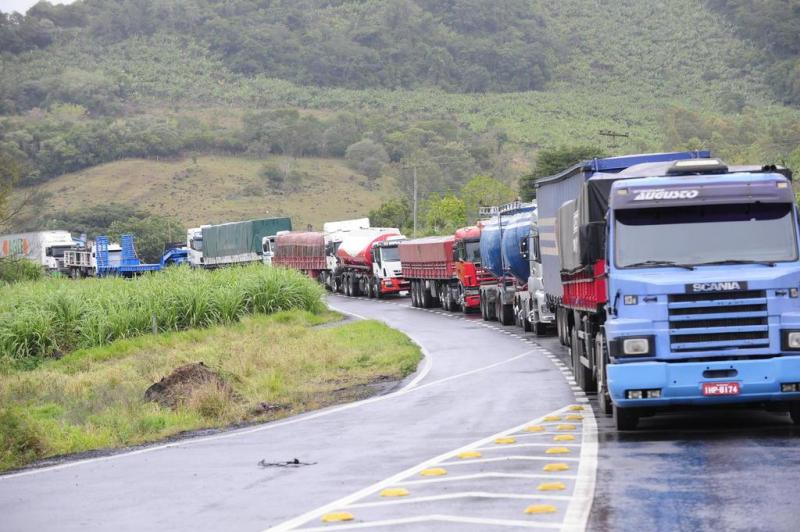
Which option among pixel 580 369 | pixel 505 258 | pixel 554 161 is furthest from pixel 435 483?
pixel 554 161

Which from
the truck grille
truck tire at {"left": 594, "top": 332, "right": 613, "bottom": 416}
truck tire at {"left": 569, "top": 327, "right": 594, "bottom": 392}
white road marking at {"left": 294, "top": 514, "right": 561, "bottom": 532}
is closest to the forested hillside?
truck tire at {"left": 569, "top": 327, "right": 594, "bottom": 392}

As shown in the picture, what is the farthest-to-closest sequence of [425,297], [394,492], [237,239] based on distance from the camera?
[237,239] → [425,297] → [394,492]

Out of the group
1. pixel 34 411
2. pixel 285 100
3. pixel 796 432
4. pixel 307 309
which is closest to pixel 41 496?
pixel 796 432

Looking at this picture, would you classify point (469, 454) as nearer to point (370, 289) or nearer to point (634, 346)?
point (634, 346)

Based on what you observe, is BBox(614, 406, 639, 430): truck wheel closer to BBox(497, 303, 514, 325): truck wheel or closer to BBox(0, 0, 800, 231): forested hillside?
BBox(497, 303, 514, 325): truck wheel

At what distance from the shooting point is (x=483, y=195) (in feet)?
323

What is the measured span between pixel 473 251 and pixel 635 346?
3307 centimetres

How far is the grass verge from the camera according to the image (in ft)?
68.0

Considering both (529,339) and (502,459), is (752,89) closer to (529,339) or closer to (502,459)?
(529,339)

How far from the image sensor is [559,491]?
40.7 feet

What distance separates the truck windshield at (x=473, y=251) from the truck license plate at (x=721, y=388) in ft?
108

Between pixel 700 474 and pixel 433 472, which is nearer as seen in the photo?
pixel 700 474

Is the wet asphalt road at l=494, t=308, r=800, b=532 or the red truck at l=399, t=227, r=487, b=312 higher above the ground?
the red truck at l=399, t=227, r=487, b=312

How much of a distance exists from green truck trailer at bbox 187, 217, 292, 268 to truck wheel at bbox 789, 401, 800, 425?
217 feet
